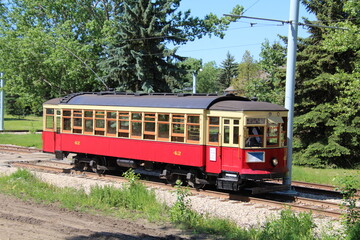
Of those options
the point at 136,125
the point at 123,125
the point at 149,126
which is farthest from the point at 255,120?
the point at 123,125

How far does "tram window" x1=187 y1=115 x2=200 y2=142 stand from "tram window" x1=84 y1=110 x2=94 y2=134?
508 centimetres

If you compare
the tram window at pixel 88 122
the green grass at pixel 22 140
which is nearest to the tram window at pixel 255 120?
the tram window at pixel 88 122

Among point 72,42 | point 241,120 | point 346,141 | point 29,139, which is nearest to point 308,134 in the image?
point 346,141

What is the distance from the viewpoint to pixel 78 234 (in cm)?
893

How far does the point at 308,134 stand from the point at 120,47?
12449 mm

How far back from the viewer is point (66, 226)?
9.64 metres

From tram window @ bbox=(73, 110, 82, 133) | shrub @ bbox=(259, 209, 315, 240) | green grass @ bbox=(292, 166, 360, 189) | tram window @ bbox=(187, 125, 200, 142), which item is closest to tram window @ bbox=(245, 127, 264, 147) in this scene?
tram window @ bbox=(187, 125, 200, 142)

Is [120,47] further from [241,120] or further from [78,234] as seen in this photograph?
[78,234]

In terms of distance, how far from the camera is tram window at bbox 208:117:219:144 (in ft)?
46.9

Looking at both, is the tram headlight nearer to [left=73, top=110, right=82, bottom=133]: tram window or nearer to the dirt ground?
the dirt ground

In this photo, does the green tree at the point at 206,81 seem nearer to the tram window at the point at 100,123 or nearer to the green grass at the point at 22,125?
the green grass at the point at 22,125

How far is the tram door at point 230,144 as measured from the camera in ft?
45.2

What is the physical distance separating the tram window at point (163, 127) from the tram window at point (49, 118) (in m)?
6.58

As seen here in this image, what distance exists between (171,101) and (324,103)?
11.2 m
